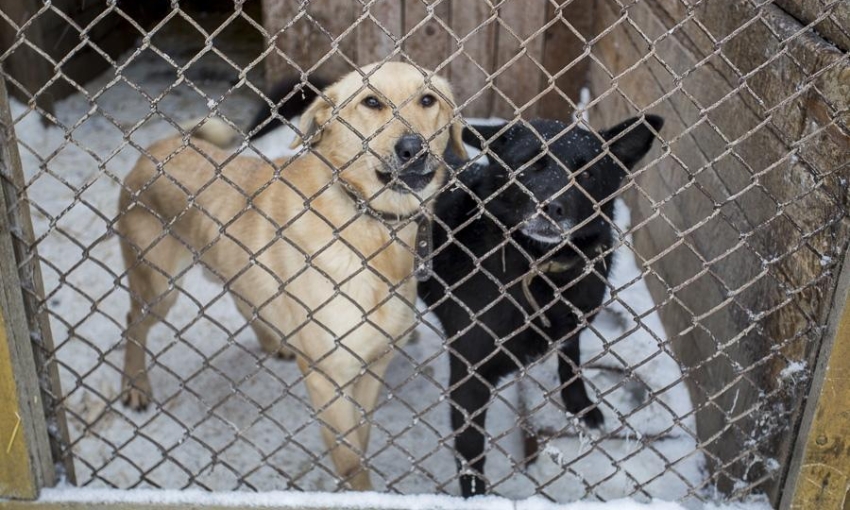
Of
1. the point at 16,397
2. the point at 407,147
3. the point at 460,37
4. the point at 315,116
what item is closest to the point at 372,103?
the point at 315,116

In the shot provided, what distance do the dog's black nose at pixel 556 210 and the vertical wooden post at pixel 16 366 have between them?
1477mm

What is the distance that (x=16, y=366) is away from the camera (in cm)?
198

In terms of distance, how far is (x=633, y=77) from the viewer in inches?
171

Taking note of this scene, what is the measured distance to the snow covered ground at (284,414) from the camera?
2.36 meters

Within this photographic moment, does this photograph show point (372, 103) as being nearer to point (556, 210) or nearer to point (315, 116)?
point (315, 116)

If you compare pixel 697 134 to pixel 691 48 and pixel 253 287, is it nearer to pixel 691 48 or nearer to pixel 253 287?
pixel 691 48

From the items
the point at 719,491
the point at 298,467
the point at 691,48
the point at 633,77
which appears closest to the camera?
the point at 719,491

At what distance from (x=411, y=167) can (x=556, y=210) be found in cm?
49

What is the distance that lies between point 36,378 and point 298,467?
3.95 feet

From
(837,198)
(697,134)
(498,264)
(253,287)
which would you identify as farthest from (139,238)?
(837,198)

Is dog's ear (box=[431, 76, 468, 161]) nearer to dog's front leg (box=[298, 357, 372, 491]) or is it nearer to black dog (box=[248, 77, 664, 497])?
black dog (box=[248, 77, 664, 497])

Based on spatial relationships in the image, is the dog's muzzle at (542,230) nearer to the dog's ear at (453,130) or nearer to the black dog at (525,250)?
the black dog at (525,250)

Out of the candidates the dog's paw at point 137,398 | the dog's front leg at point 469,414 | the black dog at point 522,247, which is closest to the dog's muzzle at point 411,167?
the black dog at point 522,247

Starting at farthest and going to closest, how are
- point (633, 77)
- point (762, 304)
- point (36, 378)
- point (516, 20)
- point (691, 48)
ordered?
1. point (516, 20)
2. point (633, 77)
3. point (691, 48)
4. point (762, 304)
5. point (36, 378)
